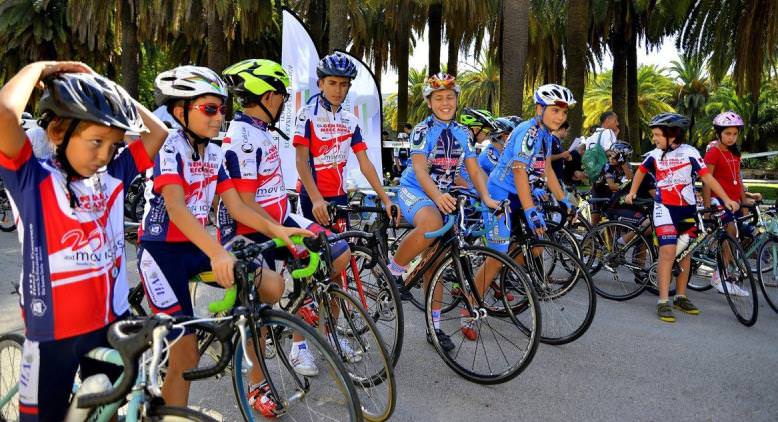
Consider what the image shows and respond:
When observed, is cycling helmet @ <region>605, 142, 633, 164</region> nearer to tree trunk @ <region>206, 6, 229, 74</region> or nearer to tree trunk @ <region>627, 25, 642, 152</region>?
tree trunk @ <region>627, 25, 642, 152</region>

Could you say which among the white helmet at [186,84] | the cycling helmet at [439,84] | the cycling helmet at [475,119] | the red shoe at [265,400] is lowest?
the red shoe at [265,400]

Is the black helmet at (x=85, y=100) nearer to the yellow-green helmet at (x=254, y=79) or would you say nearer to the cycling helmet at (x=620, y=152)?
the yellow-green helmet at (x=254, y=79)

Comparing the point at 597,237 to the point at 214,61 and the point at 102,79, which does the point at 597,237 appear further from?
the point at 214,61

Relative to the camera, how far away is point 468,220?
4953 mm

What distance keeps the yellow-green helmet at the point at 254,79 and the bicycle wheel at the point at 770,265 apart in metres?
5.61

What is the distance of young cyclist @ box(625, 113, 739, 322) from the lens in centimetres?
612

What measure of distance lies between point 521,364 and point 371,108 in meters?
8.42

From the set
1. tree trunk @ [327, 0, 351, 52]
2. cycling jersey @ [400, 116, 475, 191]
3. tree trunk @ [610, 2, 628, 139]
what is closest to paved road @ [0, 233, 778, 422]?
cycling jersey @ [400, 116, 475, 191]

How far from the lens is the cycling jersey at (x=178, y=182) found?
9.45ft

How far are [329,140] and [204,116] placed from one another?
197 centimetres

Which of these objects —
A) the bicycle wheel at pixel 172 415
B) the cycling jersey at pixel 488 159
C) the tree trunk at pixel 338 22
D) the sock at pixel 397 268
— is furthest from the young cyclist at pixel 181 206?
the tree trunk at pixel 338 22

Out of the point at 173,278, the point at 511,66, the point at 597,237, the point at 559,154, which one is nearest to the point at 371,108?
the point at 511,66

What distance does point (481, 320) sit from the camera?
15.1 feet

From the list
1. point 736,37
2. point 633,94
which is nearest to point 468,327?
point 736,37
